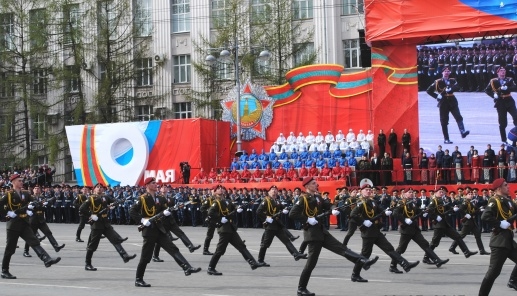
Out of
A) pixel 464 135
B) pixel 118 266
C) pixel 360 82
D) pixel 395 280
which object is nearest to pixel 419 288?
pixel 395 280

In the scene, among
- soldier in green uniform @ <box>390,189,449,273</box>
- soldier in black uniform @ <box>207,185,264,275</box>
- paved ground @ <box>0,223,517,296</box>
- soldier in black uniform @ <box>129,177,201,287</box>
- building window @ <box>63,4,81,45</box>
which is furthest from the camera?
building window @ <box>63,4,81,45</box>

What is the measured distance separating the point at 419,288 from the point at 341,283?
1551 millimetres

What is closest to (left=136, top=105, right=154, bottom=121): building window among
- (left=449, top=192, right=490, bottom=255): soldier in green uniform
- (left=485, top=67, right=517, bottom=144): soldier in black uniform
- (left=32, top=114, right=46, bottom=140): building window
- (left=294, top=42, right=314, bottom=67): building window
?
(left=32, top=114, right=46, bottom=140): building window

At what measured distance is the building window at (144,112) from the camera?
54.8m

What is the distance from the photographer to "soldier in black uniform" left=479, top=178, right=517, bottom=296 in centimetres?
1308

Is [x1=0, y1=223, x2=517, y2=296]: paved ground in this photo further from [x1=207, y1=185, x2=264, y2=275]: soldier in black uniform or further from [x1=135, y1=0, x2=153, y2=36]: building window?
[x1=135, y1=0, x2=153, y2=36]: building window

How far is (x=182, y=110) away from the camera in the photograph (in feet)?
178

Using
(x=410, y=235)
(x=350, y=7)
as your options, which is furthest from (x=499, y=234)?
(x=350, y=7)

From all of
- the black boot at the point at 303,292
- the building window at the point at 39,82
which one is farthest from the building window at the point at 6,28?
the black boot at the point at 303,292

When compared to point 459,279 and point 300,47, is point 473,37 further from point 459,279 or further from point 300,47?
point 459,279

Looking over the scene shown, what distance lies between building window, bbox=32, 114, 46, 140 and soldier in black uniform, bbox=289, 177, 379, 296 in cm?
4203

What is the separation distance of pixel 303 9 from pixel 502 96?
17423 millimetres

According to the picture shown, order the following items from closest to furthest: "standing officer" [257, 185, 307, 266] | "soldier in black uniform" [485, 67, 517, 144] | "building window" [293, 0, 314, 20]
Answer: "standing officer" [257, 185, 307, 266]
"soldier in black uniform" [485, 67, 517, 144]
"building window" [293, 0, 314, 20]

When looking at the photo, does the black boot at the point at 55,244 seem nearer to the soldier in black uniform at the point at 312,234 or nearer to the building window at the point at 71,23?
the soldier in black uniform at the point at 312,234
